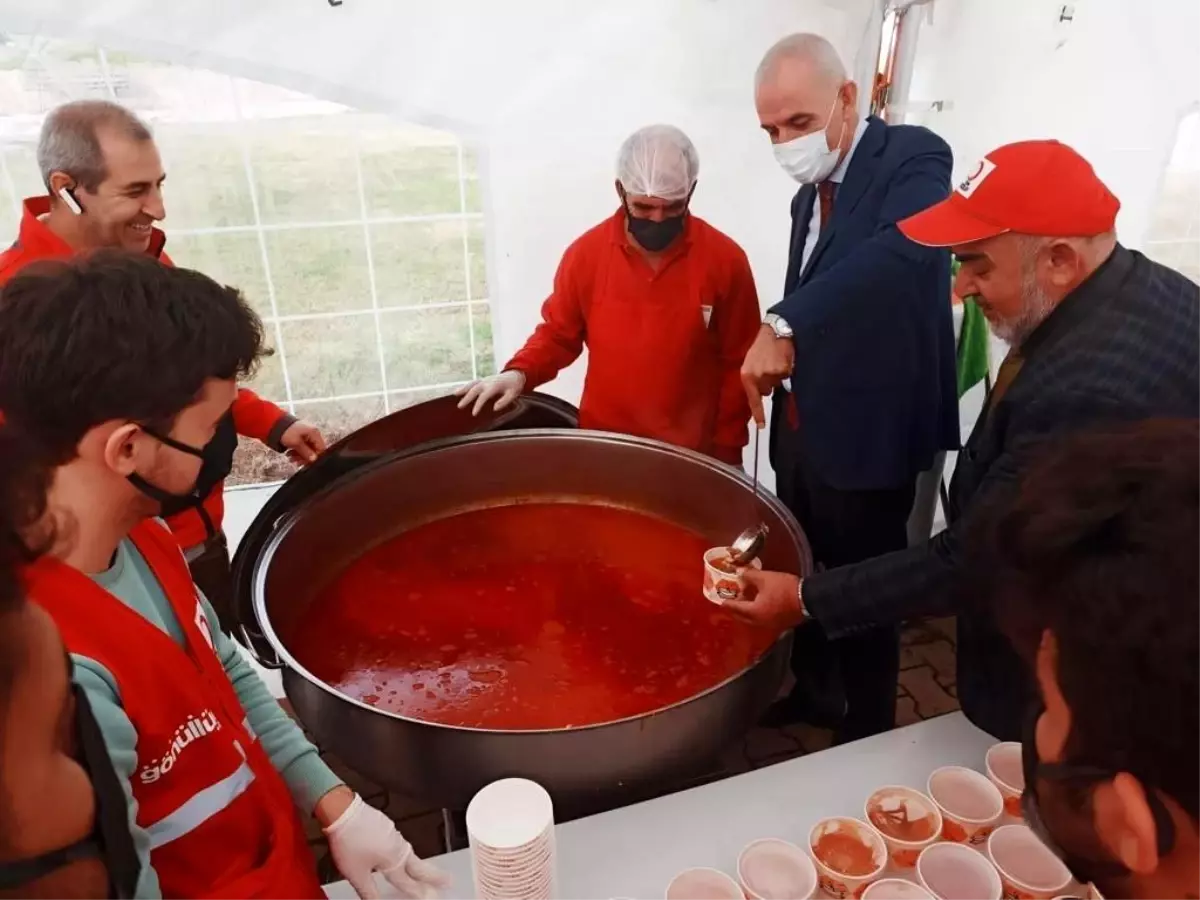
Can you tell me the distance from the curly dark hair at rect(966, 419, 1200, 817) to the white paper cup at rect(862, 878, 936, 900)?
51 centimetres

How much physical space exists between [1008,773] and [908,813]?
170 mm

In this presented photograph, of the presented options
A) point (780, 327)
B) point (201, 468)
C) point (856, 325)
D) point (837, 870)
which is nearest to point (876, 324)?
point (856, 325)

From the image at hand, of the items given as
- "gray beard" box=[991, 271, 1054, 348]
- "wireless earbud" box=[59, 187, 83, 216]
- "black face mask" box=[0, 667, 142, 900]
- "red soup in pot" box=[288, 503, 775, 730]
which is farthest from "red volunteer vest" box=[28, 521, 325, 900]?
"gray beard" box=[991, 271, 1054, 348]

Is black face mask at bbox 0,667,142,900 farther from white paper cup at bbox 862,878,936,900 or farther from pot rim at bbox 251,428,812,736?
white paper cup at bbox 862,878,936,900

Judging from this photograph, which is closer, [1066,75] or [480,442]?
[480,442]

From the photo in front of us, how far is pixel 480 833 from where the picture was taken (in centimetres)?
97

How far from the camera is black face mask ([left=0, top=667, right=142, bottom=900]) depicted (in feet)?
2.30

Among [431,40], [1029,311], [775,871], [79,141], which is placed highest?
[431,40]

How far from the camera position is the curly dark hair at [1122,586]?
0.54m

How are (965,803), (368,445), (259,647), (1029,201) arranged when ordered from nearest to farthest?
(965,803)
(1029,201)
(259,647)
(368,445)

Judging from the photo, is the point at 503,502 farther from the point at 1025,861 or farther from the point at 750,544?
the point at 1025,861

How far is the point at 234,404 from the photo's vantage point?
1.52 metres

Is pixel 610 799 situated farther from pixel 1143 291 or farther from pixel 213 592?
pixel 213 592

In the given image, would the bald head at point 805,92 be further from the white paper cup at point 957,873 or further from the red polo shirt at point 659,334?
the white paper cup at point 957,873
